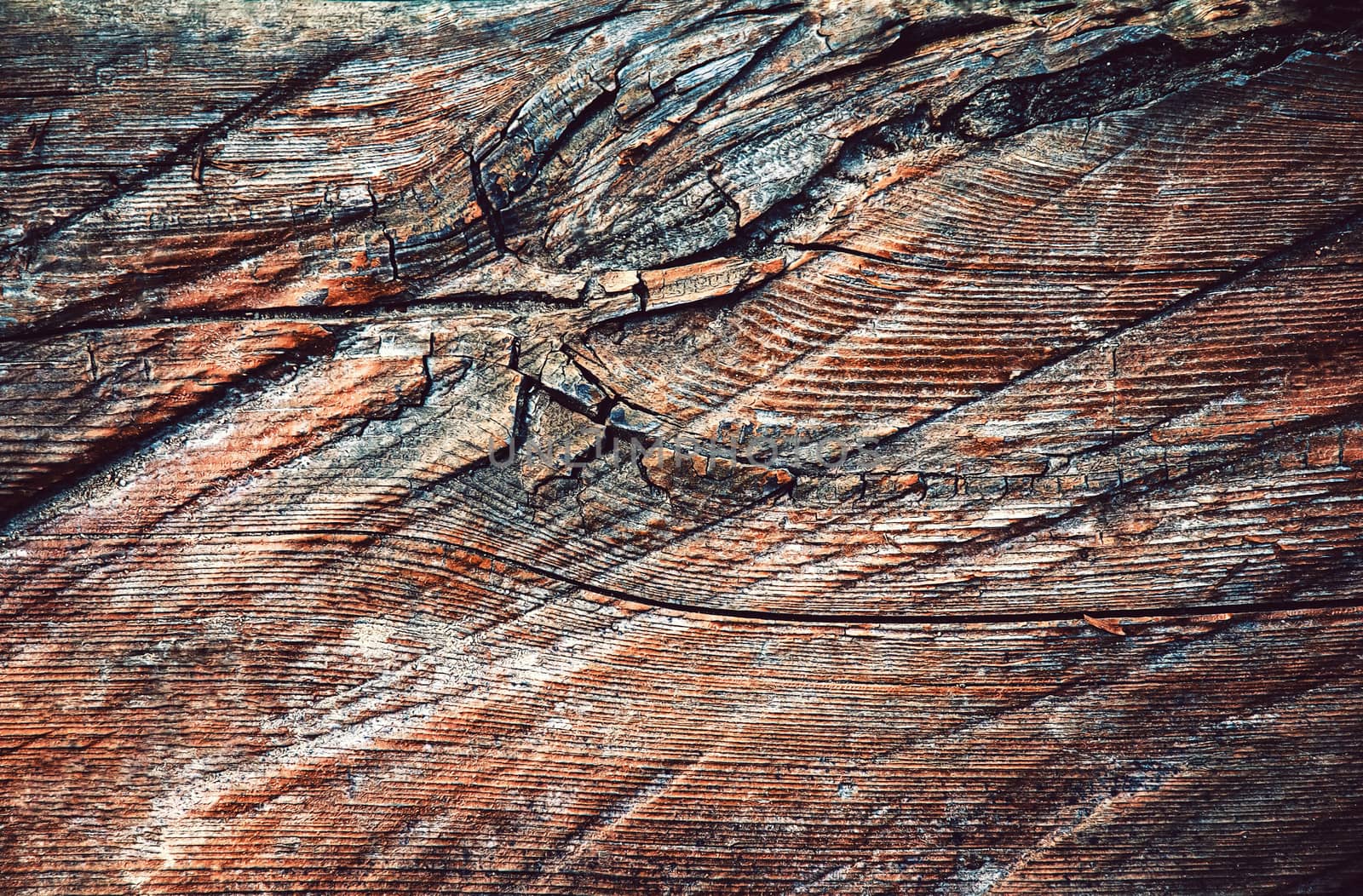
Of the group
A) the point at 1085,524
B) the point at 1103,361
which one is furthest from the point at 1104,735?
the point at 1103,361

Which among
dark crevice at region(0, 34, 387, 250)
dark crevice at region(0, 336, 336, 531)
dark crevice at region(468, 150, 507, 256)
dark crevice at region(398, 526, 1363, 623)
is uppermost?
dark crevice at region(0, 34, 387, 250)

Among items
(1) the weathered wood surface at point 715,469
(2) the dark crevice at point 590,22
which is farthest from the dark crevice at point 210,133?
(2) the dark crevice at point 590,22

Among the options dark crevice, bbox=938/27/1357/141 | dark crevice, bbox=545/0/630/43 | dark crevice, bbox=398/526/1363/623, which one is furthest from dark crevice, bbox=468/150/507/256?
dark crevice, bbox=938/27/1357/141

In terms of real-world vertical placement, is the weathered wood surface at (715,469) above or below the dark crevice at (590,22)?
below

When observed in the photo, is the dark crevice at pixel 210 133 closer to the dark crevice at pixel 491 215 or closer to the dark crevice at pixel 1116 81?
the dark crevice at pixel 491 215

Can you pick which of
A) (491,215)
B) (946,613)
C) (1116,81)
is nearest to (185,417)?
(491,215)

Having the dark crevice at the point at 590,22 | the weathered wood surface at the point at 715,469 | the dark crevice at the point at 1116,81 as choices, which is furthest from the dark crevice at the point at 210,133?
the dark crevice at the point at 1116,81

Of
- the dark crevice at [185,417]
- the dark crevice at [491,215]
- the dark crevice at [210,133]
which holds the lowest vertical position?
the dark crevice at [185,417]

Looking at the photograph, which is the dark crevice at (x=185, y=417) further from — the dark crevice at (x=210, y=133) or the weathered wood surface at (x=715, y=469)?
the dark crevice at (x=210, y=133)

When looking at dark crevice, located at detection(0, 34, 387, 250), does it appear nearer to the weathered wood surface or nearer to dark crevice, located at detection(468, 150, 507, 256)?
the weathered wood surface

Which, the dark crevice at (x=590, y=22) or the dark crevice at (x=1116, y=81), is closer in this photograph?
the dark crevice at (x=1116, y=81)

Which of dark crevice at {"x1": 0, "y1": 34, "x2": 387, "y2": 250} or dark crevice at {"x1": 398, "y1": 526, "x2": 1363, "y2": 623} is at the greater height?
dark crevice at {"x1": 0, "y1": 34, "x2": 387, "y2": 250}
